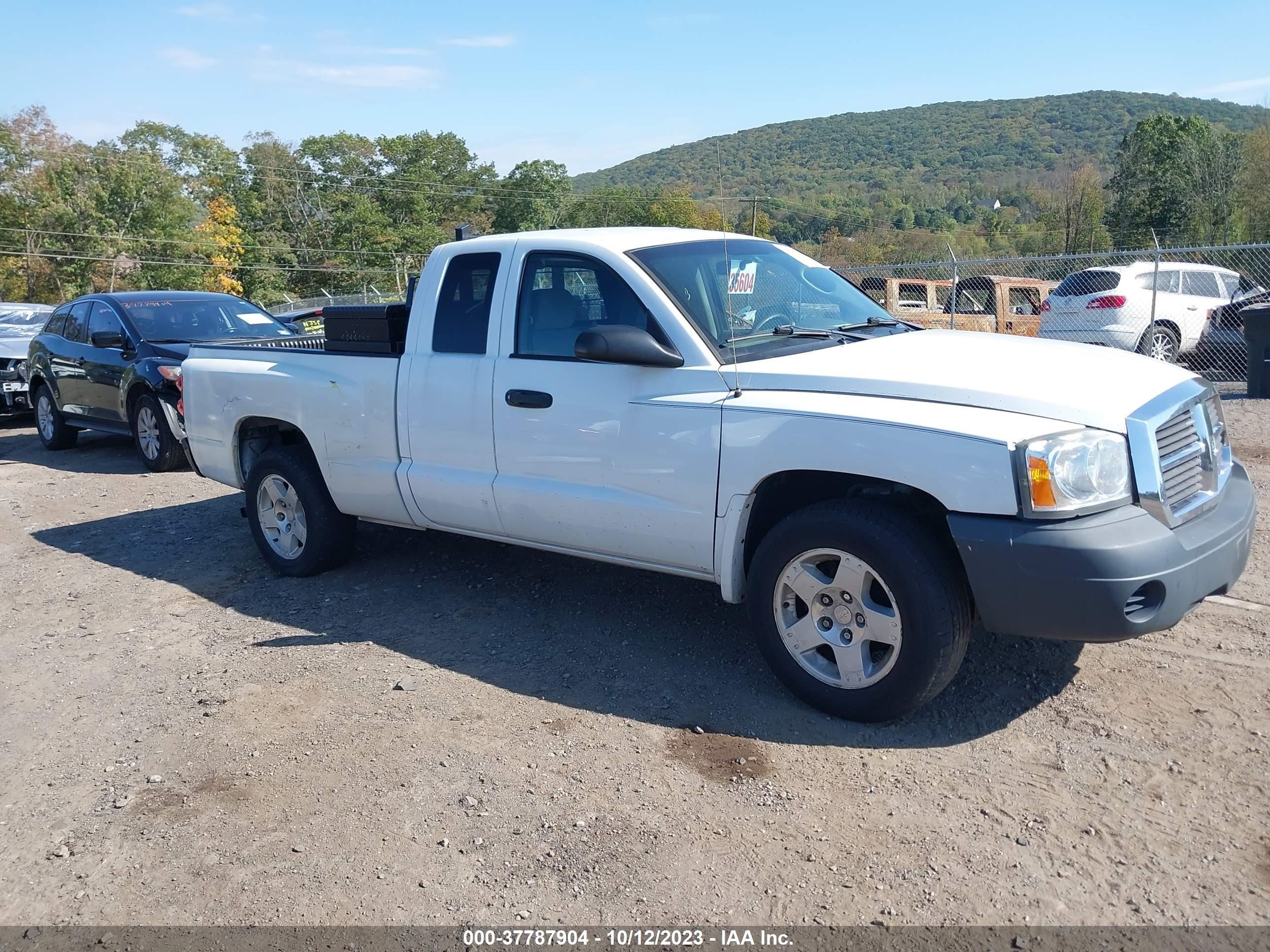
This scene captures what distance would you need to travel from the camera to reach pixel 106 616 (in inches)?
235

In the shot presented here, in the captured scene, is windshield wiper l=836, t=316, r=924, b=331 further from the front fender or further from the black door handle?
the black door handle

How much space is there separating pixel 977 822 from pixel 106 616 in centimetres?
492

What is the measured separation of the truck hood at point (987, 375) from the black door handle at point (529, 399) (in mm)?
928

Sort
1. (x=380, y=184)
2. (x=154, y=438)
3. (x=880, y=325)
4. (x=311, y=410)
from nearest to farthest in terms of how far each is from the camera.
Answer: (x=880, y=325)
(x=311, y=410)
(x=154, y=438)
(x=380, y=184)

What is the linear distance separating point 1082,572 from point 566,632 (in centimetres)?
258

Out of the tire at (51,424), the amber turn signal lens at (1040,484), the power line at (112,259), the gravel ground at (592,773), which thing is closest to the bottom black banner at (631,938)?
the gravel ground at (592,773)

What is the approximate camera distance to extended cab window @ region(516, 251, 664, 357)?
185 inches

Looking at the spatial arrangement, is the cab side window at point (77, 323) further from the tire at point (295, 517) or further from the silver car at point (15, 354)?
the tire at point (295, 517)

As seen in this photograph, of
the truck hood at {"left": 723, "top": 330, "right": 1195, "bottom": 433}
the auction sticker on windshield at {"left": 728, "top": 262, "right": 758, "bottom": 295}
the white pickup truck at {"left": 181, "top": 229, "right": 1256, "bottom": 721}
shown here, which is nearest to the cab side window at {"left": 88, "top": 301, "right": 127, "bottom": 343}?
the white pickup truck at {"left": 181, "top": 229, "right": 1256, "bottom": 721}

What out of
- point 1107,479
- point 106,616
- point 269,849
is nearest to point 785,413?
point 1107,479

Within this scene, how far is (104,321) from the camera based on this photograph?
1095 centimetres

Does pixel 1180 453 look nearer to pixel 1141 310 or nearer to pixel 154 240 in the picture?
pixel 1141 310

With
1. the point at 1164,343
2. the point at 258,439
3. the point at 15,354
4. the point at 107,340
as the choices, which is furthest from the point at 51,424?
the point at 1164,343

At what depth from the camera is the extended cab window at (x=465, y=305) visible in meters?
5.18
